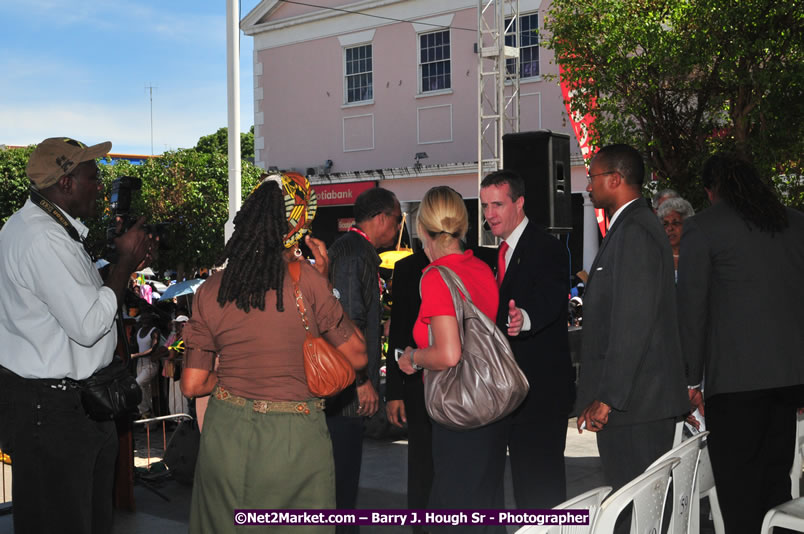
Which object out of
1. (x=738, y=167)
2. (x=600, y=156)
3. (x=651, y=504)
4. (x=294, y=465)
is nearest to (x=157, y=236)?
(x=294, y=465)

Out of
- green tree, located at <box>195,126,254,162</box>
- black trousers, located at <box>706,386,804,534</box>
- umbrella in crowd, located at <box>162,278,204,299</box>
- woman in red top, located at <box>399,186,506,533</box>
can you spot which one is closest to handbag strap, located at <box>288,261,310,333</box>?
woman in red top, located at <box>399,186,506,533</box>

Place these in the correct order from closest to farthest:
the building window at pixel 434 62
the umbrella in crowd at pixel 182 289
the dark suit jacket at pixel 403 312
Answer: the dark suit jacket at pixel 403 312, the umbrella in crowd at pixel 182 289, the building window at pixel 434 62

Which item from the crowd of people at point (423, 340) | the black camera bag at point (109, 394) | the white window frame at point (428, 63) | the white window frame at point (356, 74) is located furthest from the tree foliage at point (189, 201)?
the black camera bag at point (109, 394)

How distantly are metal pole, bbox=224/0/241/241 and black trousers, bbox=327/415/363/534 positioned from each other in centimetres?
574

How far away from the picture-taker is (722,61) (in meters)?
10.0

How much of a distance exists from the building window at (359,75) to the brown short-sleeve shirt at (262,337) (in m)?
21.1

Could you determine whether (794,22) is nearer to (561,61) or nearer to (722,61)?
(722,61)

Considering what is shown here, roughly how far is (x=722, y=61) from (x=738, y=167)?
7.13 m

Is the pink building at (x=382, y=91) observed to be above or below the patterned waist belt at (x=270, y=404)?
above

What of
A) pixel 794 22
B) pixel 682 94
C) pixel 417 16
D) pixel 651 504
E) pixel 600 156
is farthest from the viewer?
pixel 417 16

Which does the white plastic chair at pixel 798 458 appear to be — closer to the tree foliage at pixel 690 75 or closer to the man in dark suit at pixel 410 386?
the man in dark suit at pixel 410 386

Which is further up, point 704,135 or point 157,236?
point 704,135

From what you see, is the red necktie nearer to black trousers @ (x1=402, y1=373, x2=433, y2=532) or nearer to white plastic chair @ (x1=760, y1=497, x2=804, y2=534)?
black trousers @ (x1=402, y1=373, x2=433, y2=532)

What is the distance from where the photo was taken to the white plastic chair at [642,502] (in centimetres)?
202
